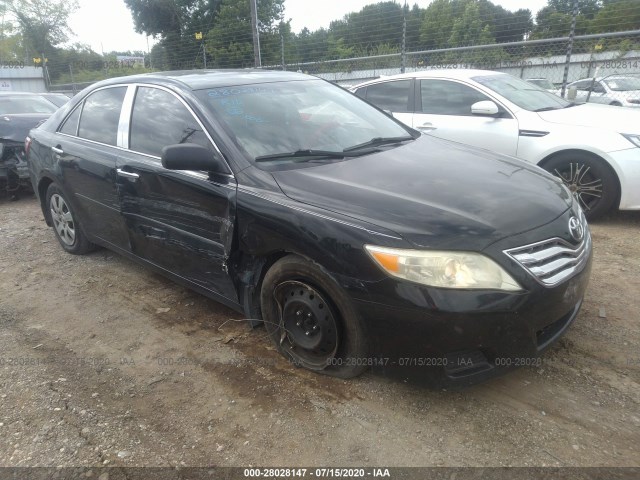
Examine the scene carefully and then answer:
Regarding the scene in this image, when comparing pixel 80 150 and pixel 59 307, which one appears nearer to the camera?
pixel 59 307

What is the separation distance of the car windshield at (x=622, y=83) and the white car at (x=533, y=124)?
27.2 ft

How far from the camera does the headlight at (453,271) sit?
6.93 feet

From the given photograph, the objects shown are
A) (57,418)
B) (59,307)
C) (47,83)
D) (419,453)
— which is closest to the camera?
(419,453)

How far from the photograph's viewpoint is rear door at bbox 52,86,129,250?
370 centimetres

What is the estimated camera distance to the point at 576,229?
255 centimetres

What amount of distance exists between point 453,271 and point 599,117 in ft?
12.8

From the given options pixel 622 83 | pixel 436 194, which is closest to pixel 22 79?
pixel 622 83

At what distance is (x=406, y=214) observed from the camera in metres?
2.27

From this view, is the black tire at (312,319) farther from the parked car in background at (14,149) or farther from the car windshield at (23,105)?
the car windshield at (23,105)

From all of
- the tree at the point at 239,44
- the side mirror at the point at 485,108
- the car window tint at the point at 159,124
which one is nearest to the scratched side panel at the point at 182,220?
the car window tint at the point at 159,124

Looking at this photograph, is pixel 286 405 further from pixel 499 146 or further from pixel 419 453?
pixel 499 146

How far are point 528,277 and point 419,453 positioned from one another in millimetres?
916

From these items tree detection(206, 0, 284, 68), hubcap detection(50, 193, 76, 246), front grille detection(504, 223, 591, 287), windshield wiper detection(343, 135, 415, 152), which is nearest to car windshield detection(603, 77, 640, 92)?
tree detection(206, 0, 284, 68)

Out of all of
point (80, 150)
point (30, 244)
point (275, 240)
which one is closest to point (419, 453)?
point (275, 240)
